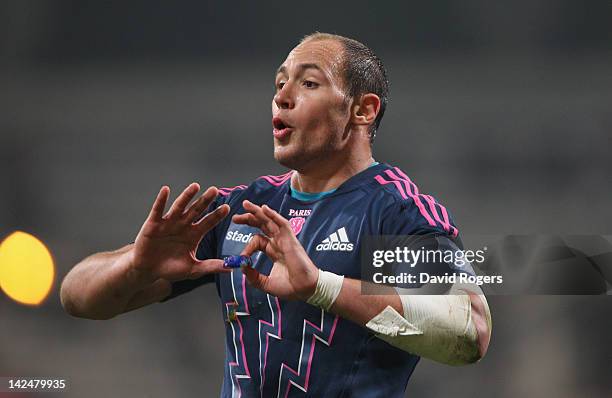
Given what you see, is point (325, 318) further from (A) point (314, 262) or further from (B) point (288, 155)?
(B) point (288, 155)

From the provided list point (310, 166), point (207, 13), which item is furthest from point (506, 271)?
point (207, 13)

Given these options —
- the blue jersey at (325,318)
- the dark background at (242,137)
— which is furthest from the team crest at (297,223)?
the dark background at (242,137)

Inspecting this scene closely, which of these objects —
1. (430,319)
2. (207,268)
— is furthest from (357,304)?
(207,268)

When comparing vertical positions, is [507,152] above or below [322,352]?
above

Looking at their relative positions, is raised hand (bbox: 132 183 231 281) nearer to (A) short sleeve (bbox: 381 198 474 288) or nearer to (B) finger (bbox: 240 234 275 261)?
(B) finger (bbox: 240 234 275 261)

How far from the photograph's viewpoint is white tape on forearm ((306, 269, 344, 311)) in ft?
7.20

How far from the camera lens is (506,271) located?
3.57m

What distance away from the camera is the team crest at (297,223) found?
2.61 meters

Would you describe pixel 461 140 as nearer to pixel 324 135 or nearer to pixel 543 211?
pixel 543 211

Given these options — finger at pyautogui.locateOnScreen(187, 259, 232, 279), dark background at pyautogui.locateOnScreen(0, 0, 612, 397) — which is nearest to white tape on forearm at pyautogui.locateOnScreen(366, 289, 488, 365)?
finger at pyautogui.locateOnScreen(187, 259, 232, 279)

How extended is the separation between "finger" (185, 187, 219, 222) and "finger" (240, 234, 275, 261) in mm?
169

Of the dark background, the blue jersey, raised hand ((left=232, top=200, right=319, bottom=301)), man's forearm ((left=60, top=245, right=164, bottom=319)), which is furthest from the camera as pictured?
the dark background

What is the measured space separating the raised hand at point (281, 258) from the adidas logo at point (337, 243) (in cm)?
29

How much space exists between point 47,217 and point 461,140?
8.60ft
